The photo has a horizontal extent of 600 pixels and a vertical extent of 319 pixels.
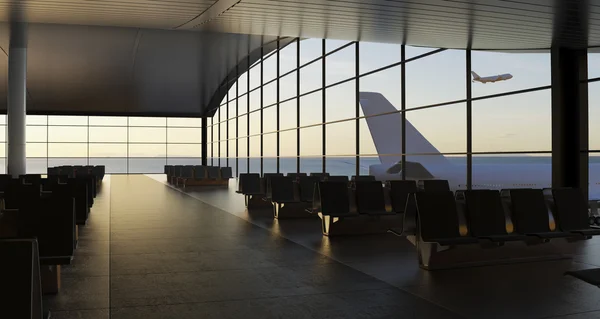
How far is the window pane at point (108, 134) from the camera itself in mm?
40688

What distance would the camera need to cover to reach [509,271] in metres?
6.43

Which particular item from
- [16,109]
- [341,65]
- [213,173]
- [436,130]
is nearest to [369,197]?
[436,130]

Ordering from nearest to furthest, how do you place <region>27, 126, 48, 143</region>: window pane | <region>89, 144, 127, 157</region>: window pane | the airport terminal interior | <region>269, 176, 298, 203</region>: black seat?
the airport terminal interior, <region>269, 176, 298, 203</region>: black seat, <region>27, 126, 48, 143</region>: window pane, <region>89, 144, 127, 157</region>: window pane

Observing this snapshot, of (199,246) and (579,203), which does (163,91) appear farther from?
(579,203)

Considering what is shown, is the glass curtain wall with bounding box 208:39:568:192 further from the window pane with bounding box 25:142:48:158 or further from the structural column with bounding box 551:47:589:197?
the window pane with bounding box 25:142:48:158

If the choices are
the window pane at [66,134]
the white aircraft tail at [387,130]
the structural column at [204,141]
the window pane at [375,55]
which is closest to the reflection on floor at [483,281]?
the white aircraft tail at [387,130]

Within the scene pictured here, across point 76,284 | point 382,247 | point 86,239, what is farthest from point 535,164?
point 76,284

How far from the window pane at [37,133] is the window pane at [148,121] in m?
5.73

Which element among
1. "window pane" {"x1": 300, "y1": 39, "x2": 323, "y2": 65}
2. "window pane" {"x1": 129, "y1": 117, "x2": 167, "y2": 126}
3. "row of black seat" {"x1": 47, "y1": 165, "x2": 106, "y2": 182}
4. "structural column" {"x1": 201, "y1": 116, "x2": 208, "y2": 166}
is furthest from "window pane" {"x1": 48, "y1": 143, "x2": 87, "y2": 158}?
"window pane" {"x1": 300, "y1": 39, "x2": 323, "y2": 65}

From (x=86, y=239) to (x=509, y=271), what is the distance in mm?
6202

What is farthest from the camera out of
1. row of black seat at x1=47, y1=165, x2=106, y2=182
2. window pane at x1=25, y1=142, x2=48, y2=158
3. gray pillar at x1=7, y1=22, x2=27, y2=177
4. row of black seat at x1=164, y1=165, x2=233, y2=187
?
window pane at x1=25, y1=142, x2=48, y2=158

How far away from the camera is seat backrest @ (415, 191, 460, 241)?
6617 mm

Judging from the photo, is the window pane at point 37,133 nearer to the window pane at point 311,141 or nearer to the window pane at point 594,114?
the window pane at point 311,141

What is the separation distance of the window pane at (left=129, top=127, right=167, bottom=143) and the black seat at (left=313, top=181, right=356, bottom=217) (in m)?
33.5
